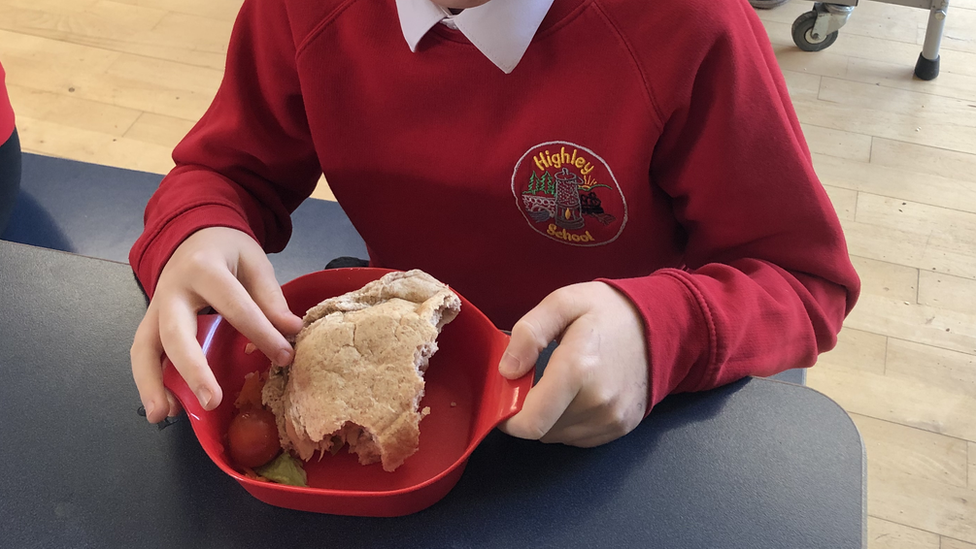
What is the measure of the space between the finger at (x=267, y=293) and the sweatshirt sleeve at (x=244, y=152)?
0.20 ft

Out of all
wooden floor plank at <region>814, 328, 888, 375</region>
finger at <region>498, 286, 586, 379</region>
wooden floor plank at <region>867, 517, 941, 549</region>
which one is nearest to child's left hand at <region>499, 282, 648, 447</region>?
finger at <region>498, 286, 586, 379</region>

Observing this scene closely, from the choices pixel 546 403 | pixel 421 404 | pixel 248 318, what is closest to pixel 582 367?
pixel 546 403

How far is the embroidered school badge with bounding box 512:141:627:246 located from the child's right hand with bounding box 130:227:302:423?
0.83 feet

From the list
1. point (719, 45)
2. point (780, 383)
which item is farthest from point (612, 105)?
point (780, 383)

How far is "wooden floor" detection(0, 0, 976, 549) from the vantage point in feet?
4.22

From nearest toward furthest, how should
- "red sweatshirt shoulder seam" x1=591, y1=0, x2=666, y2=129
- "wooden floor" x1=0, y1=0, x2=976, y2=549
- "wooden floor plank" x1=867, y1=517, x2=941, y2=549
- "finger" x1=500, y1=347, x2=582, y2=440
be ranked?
"finger" x1=500, y1=347, x2=582, y2=440, "red sweatshirt shoulder seam" x1=591, y1=0, x2=666, y2=129, "wooden floor plank" x1=867, y1=517, x2=941, y2=549, "wooden floor" x1=0, y1=0, x2=976, y2=549

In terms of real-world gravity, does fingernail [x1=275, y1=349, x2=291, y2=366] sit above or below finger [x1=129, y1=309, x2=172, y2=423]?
below

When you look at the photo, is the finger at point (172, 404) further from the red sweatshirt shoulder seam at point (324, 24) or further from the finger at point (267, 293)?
the red sweatshirt shoulder seam at point (324, 24)

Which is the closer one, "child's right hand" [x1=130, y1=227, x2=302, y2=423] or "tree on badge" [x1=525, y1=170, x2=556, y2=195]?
"child's right hand" [x1=130, y1=227, x2=302, y2=423]

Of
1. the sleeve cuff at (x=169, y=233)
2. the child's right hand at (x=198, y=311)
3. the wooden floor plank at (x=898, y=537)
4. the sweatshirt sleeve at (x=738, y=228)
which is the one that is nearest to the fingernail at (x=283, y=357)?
the child's right hand at (x=198, y=311)

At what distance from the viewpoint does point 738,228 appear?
2.07ft

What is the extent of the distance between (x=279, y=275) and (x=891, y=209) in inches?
54.3

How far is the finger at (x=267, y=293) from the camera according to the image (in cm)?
57

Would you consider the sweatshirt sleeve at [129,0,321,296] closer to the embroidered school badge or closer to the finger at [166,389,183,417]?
the finger at [166,389,183,417]
